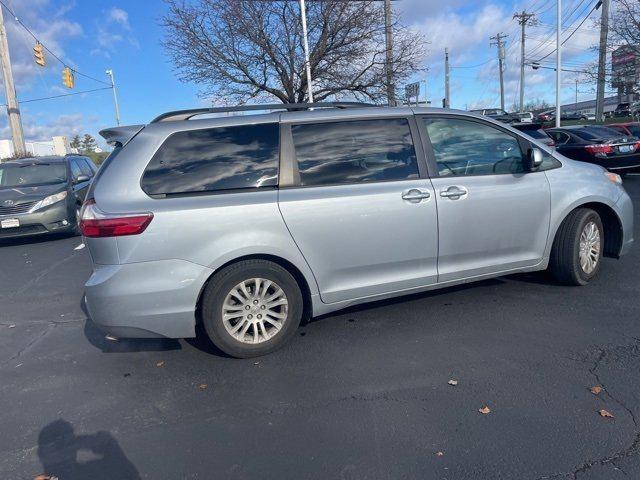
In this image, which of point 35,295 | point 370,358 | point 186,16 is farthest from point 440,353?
point 186,16

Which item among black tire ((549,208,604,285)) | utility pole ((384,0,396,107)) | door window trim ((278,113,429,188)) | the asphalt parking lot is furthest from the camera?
utility pole ((384,0,396,107))

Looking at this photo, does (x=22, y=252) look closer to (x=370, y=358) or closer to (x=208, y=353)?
(x=208, y=353)

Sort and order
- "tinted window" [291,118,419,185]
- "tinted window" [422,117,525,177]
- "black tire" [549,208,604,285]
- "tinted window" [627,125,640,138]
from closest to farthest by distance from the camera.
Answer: "tinted window" [291,118,419,185] → "tinted window" [422,117,525,177] → "black tire" [549,208,604,285] → "tinted window" [627,125,640,138]

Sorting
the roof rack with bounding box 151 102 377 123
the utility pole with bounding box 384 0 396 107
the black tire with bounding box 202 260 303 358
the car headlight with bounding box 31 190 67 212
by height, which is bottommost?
the black tire with bounding box 202 260 303 358

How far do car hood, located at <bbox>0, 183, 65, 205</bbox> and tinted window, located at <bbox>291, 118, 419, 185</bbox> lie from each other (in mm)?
7547

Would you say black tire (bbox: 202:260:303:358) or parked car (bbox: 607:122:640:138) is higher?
parked car (bbox: 607:122:640:138)

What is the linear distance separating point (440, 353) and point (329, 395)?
1.00 meters

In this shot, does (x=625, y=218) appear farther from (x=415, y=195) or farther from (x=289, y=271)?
(x=289, y=271)

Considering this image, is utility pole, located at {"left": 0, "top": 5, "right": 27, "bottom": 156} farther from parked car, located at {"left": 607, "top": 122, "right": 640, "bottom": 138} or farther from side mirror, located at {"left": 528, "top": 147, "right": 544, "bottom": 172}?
parked car, located at {"left": 607, "top": 122, "right": 640, "bottom": 138}

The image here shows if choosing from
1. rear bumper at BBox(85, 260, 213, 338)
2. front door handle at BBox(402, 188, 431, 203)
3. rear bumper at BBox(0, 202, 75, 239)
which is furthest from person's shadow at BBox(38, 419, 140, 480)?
rear bumper at BBox(0, 202, 75, 239)

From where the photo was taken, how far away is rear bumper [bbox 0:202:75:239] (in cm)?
946

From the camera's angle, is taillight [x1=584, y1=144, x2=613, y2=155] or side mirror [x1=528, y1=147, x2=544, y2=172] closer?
side mirror [x1=528, y1=147, x2=544, y2=172]

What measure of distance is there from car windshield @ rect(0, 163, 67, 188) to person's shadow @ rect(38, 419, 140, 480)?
27.6 ft

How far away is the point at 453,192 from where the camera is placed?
441 cm
